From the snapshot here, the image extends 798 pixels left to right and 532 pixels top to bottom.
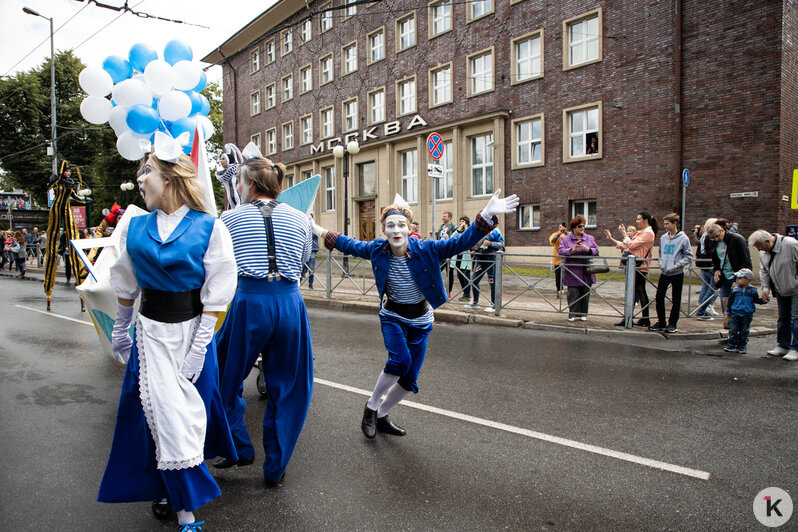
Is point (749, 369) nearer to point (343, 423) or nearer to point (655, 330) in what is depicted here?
point (655, 330)

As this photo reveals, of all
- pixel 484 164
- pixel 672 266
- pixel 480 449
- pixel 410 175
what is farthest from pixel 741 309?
pixel 410 175

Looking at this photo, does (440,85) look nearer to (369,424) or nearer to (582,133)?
(582,133)

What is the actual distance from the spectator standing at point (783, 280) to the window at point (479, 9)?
1851 centimetres

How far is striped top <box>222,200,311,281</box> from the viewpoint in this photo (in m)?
2.96

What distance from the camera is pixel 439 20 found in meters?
23.8

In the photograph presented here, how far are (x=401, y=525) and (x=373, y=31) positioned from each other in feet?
91.7

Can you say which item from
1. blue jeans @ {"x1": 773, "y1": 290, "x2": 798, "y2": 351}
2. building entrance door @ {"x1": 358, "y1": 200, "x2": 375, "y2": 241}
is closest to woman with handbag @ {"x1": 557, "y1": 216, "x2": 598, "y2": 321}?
blue jeans @ {"x1": 773, "y1": 290, "x2": 798, "y2": 351}

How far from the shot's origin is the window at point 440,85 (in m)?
23.6

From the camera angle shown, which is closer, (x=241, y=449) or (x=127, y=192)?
(x=241, y=449)

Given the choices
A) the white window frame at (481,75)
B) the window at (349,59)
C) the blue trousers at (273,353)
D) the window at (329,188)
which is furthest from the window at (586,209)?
the blue trousers at (273,353)

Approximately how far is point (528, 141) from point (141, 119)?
751 inches

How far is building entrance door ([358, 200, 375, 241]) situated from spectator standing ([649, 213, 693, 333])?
20.7 metres

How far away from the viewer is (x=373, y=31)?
88.4 feet

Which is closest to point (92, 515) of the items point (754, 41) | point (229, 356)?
point (229, 356)
